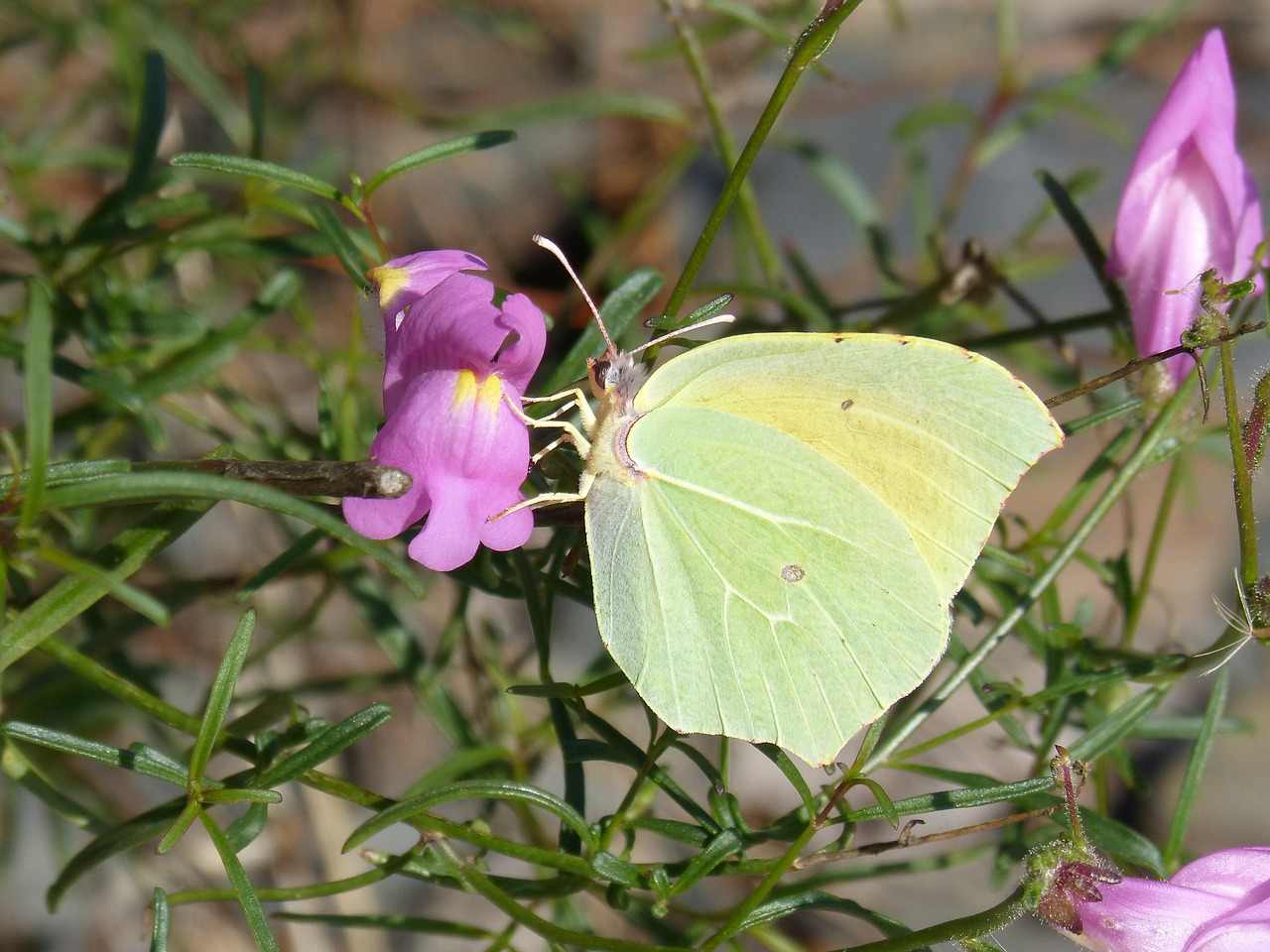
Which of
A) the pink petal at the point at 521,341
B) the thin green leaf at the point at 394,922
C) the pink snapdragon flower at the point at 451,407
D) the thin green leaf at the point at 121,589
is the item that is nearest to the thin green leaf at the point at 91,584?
the thin green leaf at the point at 121,589

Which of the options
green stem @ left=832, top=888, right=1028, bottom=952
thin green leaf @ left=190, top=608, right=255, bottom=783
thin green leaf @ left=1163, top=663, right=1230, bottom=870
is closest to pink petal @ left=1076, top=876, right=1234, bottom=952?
green stem @ left=832, top=888, right=1028, bottom=952

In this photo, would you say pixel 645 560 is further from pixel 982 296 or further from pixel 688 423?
pixel 982 296

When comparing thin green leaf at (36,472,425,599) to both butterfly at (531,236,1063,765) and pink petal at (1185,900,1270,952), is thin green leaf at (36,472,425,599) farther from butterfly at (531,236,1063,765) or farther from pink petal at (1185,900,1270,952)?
pink petal at (1185,900,1270,952)

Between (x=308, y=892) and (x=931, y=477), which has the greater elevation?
(x=931, y=477)

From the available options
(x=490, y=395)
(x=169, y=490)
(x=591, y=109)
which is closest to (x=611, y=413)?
(x=490, y=395)

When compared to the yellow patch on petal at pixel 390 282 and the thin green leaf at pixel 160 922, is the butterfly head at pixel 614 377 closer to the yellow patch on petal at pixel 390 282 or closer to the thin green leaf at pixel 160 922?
the yellow patch on petal at pixel 390 282

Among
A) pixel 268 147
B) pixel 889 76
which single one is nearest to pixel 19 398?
pixel 268 147

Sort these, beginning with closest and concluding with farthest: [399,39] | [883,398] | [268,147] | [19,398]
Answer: [883,398], [268,147], [19,398], [399,39]
